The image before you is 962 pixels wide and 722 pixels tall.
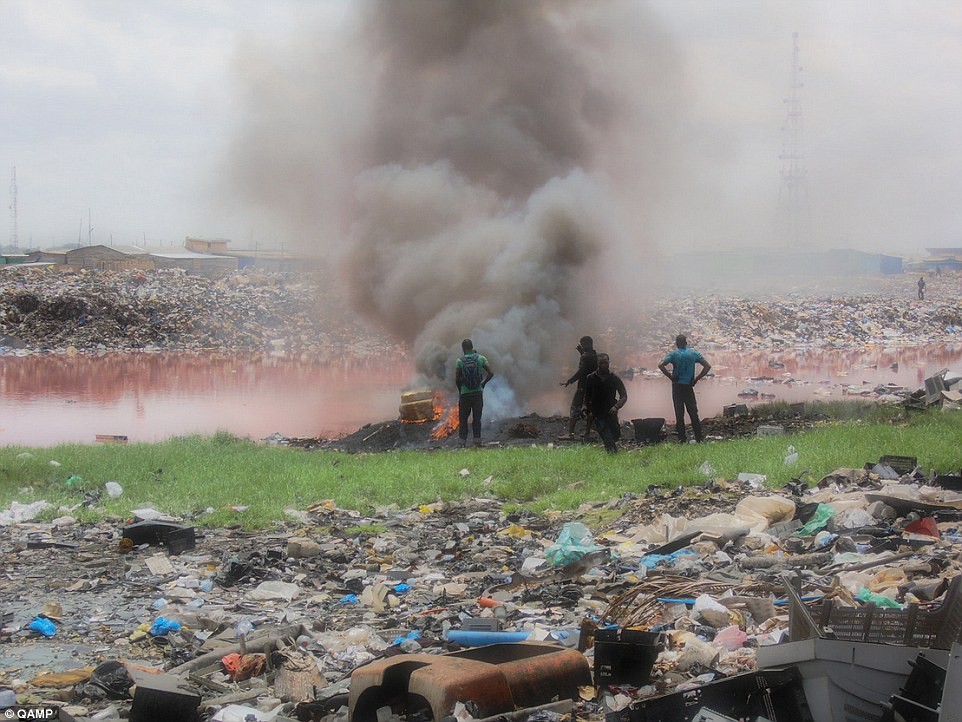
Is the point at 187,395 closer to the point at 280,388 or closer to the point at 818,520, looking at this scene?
the point at 280,388

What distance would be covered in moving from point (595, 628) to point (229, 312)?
35.0 meters

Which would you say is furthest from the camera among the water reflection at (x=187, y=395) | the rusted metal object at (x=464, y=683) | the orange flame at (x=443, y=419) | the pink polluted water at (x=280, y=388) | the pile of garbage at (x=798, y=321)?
the pile of garbage at (x=798, y=321)

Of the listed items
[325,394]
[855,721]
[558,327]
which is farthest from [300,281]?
[855,721]

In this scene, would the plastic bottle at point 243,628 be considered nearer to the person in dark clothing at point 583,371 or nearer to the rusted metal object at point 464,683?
the rusted metal object at point 464,683

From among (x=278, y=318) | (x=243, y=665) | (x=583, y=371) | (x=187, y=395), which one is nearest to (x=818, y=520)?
(x=243, y=665)

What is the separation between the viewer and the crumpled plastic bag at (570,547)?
703 cm

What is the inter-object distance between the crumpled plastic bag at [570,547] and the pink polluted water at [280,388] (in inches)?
355

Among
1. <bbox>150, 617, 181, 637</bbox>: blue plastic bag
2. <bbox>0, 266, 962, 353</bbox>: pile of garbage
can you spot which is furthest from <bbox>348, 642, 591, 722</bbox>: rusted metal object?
<bbox>0, 266, 962, 353</bbox>: pile of garbage

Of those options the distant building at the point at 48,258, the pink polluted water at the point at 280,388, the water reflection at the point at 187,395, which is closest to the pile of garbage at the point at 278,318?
the pink polluted water at the point at 280,388

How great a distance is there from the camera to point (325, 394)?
2250cm

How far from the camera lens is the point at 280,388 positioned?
78.0 ft

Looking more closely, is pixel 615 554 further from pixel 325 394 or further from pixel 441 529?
pixel 325 394

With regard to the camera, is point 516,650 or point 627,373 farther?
point 627,373

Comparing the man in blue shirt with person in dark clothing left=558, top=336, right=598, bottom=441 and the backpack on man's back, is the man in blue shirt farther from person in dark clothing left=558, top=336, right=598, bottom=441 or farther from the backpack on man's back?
the backpack on man's back
